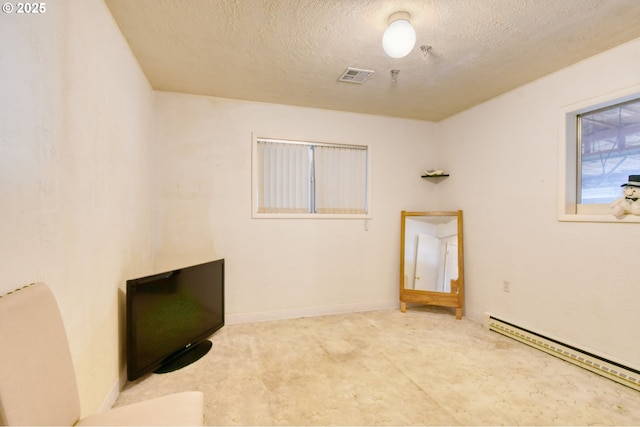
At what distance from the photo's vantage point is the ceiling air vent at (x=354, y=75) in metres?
2.54

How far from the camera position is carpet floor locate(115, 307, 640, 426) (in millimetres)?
1739

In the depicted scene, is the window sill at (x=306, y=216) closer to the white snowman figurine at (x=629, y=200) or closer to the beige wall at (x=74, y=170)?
the beige wall at (x=74, y=170)

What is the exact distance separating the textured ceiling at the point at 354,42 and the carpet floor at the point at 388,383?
2405mm

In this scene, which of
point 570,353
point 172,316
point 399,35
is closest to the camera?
point 399,35

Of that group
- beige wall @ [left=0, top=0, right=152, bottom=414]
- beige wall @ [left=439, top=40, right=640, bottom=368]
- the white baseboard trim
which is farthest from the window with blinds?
beige wall @ [left=0, top=0, right=152, bottom=414]

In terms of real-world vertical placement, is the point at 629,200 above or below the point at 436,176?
below

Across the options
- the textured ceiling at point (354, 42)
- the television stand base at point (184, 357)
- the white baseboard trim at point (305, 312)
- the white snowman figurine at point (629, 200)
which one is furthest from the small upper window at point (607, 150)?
the television stand base at point (184, 357)

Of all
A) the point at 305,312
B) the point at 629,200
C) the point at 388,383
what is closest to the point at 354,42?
the point at 629,200

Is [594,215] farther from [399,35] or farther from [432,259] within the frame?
[399,35]

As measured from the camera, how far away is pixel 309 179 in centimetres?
351

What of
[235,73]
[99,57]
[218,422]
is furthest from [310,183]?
[218,422]

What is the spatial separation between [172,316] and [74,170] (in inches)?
52.9

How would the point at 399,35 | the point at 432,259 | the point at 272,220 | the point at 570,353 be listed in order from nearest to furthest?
the point at 399,35
the point at 570,353
the point at 272,220
the point at 432,259

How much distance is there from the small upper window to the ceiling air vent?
A: 1.86 m
